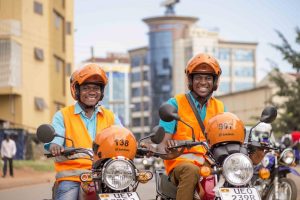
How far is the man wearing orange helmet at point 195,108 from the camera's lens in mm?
5941

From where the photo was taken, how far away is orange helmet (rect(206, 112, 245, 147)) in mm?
5281

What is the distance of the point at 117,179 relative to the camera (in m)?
4.95

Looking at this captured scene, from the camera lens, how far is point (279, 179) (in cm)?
1207

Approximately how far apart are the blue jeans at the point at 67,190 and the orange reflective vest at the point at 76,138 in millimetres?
49

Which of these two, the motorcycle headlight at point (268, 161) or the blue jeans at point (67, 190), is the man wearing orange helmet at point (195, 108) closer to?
the blue jeans at point (67, 190)

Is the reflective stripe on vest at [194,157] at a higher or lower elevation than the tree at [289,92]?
lower

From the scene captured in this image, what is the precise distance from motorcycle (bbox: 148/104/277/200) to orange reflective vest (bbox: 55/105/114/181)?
0.66 metres

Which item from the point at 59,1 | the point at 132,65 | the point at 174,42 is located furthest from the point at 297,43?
the point at 132,65

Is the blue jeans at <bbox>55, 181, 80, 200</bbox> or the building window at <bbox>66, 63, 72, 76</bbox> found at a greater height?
the building window at <bbox>66, 63, 72, 76</bbox>

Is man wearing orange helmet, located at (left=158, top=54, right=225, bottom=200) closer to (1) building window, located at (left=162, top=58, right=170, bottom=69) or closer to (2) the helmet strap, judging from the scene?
(2) the helmet strap

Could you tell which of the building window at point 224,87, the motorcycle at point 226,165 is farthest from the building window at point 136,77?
the motorcycle at point 226,165

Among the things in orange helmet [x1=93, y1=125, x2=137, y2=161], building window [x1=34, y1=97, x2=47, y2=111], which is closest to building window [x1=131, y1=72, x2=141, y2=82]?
building window [x1=34, y1=97, x2=47, y2=111]

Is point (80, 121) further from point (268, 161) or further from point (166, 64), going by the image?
point (166, 64)

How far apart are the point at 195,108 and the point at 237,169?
1.32m
